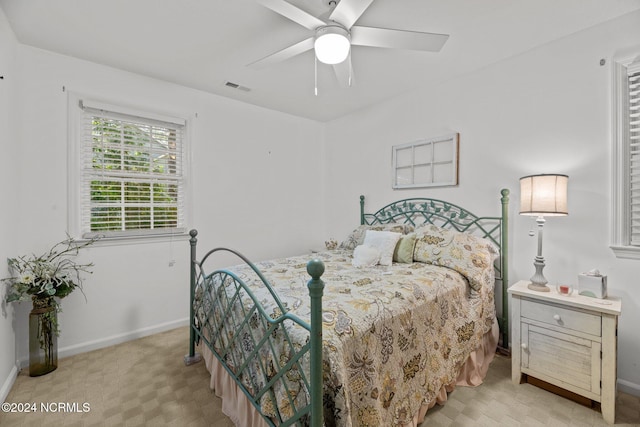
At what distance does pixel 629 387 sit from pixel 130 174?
14.2ft

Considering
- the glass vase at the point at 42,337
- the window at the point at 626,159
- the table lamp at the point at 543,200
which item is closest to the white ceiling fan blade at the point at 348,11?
the table lamp at the point at 543,200

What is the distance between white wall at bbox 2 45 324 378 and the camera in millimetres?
2326

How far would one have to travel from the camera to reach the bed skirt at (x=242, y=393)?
5.02 ft

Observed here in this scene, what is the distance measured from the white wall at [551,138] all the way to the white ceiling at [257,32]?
17cm

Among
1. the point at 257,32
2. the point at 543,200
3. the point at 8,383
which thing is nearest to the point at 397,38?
the point at 257,32

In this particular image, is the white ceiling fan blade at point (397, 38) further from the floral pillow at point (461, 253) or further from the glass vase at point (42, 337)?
the glass vase at point (42, 337)

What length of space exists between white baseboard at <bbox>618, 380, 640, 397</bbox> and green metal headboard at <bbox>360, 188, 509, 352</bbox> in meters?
0.69

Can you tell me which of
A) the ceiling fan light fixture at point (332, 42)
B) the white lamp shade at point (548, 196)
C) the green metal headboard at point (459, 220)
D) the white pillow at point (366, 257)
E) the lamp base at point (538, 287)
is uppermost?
the ceiling fan light fixture at point (332, 42)

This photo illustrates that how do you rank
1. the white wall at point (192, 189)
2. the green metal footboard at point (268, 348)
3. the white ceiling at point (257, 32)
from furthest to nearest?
1. the white wall at point (192, 189)
2. the white ceiling at point (257, 32)
3. the green metal footboard at point (268, 348)

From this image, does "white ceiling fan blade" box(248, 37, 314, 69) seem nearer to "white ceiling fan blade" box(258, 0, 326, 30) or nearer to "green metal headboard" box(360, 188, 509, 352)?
"white ceiling fan blade" box(258, 0, 326, 30)

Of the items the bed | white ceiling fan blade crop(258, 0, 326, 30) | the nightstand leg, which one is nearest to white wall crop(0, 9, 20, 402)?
the bed

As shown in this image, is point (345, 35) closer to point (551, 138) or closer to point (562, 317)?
point (551, 138)

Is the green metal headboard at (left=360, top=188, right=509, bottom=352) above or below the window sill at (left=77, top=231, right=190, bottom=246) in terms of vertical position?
above

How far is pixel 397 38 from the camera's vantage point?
1.73 metres
